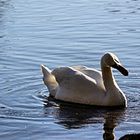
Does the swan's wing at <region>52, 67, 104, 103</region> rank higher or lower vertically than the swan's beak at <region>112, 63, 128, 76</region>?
lower

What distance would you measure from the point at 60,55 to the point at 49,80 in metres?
2.54

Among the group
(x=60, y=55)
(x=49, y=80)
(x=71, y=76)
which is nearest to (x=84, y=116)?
(x=71, y=76)

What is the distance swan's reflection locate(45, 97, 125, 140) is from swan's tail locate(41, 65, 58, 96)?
0.57 m

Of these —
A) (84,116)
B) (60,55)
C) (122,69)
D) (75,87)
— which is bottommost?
(60,55)

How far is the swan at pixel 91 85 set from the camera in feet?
40.4

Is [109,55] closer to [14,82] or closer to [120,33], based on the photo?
[14,82]

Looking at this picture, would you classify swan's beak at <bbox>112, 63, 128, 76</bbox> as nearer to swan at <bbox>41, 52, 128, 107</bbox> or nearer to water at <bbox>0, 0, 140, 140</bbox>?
swan at <bbox>41, 52, 128, 107</bbox>

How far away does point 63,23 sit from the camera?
65.9 feet

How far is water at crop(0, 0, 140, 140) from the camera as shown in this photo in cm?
1093

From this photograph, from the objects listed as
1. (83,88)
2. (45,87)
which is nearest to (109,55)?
(83,88)

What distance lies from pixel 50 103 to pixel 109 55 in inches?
56.3

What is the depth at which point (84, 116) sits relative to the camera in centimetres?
1163

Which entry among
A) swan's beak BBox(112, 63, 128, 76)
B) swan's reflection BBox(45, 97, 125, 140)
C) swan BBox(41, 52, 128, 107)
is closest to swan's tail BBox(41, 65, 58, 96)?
swan BBox(41, 52, 128, 107)

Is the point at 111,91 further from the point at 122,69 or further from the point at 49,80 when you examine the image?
the point at 49,80
